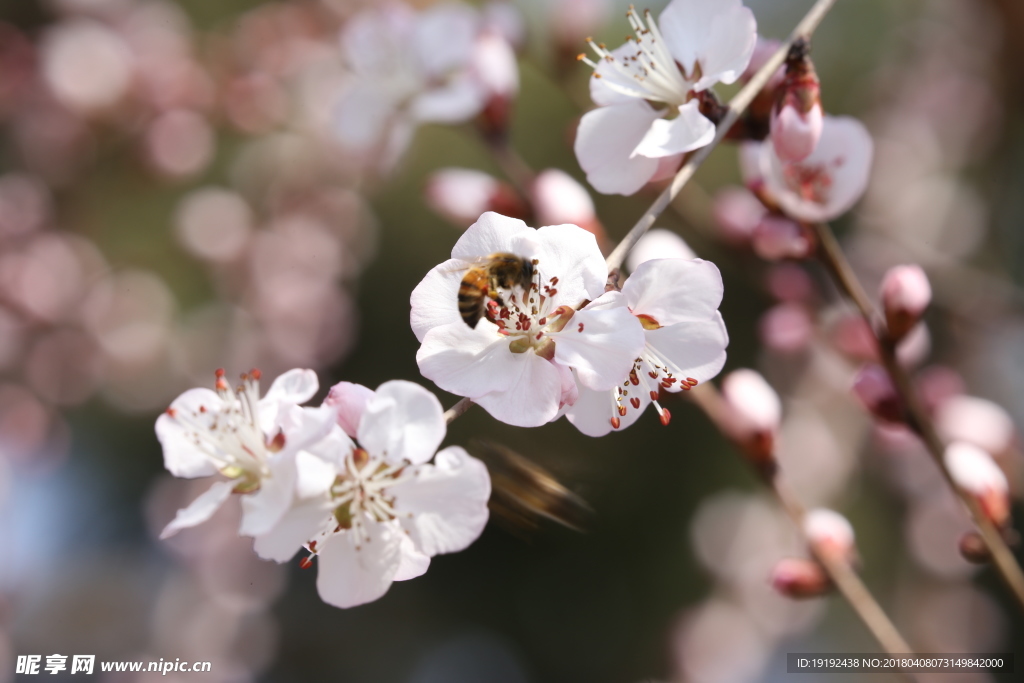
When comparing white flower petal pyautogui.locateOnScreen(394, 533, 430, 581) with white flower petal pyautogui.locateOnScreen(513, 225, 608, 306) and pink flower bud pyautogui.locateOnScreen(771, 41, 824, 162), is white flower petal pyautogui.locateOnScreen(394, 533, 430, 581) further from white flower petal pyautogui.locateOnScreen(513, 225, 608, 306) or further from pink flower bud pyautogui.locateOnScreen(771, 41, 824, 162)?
pink flower bud pyautogui.locateOnScreen(771, 41, 824, 162)

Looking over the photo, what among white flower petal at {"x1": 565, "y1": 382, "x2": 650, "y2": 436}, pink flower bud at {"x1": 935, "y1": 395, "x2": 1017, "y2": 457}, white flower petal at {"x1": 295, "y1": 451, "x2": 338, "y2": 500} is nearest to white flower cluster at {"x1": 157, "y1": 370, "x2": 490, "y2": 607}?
white flower petal at {"x1": 295, "y1": 451, "x2": 338, "y2": 500}

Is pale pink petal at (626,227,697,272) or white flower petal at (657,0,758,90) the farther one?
pale pink petal at (626,227,697,272)

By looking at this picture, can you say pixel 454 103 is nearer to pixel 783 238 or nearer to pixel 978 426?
pixel 783 238

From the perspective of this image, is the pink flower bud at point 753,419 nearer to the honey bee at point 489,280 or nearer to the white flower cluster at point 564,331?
the white flower cluster at point 564,331

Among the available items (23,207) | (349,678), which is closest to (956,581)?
(349,678)

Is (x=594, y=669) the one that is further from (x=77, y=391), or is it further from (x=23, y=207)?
(x=23, y=207)
